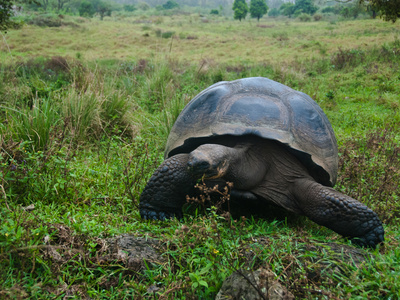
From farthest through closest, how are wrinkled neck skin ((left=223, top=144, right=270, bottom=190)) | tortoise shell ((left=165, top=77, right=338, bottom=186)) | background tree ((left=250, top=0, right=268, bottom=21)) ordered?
1. background tree ((left=250, top=0, right=268, bottom=21))
2. tortoise shell ((left=165, top=77, right=338, bottom=186))
3. wrinkled neck skin ((left=223, top=144, right=270, bottom=190))

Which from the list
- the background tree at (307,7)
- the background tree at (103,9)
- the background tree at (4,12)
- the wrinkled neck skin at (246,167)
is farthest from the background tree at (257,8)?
the wrinkled neck skin at (246,167)

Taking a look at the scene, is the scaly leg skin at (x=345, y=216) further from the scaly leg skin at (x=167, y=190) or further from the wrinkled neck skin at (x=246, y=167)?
the scaly leg skin at (x=167, y=190)

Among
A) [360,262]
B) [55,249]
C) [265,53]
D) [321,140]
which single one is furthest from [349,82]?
[265,53]

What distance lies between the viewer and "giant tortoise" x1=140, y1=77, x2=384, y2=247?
7.55 ft

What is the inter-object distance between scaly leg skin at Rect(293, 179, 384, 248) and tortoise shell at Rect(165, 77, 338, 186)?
0.32 m

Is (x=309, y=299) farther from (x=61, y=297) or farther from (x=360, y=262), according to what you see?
(x=61, y=297)

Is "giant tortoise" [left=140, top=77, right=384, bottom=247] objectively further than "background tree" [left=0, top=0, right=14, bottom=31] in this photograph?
No

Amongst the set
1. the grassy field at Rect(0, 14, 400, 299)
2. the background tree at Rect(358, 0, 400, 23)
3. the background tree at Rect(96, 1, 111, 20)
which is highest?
the background tree at Rect(96, 1, 111, 20)

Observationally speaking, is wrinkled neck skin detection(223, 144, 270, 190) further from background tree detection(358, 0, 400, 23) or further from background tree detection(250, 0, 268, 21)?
background tree detection(250, 0, 268, 21)

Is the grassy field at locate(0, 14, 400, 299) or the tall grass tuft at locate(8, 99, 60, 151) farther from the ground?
the tall grass tuft at locate(8, 99, 60, 151)

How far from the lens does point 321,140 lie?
270cm

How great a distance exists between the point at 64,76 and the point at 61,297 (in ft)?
24.7

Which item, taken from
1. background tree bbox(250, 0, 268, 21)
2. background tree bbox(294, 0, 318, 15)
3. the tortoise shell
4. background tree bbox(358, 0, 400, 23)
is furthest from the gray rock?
background tree bbox(294, 0, 318, 15)

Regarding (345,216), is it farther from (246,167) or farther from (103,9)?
(103,9)
